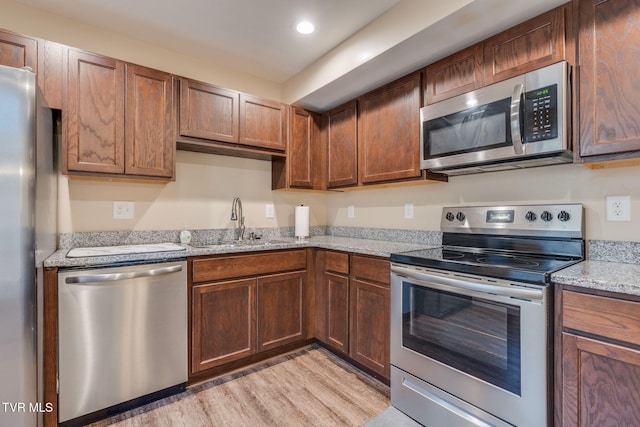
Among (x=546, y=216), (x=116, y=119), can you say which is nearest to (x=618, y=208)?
(x=546, y=216)

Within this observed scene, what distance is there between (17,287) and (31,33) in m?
1.72

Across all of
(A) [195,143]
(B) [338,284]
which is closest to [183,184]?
(A) [195,143]

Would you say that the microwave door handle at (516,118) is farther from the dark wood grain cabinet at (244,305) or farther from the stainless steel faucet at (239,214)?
the stainless steel faucet at (239,214)

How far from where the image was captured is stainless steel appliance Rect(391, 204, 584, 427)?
131 cm

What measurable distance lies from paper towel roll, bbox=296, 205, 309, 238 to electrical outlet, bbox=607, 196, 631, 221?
2.13 metres

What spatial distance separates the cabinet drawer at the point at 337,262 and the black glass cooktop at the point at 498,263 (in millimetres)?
521

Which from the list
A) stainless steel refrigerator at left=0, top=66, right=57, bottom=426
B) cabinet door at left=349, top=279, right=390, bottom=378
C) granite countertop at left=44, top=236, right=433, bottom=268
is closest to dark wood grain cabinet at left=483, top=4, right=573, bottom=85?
granite countertop at left=44, top=236, right=433, bottom=268

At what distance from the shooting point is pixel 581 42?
1482mm

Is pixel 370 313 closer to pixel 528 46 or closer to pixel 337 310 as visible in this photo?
pixel 337 310

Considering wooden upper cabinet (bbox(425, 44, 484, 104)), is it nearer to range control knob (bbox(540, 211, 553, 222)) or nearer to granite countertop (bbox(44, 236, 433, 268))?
range control knob (bbox(540, 211, 553, 222))

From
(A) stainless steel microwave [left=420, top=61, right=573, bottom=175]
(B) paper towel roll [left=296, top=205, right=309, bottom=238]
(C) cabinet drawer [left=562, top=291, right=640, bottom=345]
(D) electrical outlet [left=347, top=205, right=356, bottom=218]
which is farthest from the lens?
(D) electrical outlet [left=347, top=205, right=356, bottom=218]

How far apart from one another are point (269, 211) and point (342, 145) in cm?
96

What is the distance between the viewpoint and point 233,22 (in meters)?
2.14

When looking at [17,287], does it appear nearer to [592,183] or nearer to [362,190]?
[362,190]
